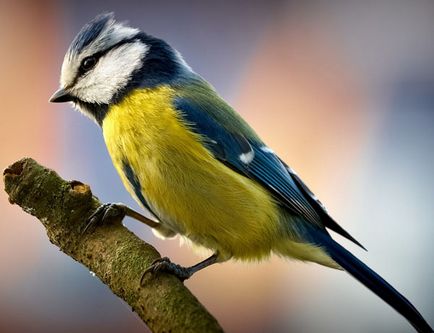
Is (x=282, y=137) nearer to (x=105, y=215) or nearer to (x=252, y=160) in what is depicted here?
(x=252, y=160)

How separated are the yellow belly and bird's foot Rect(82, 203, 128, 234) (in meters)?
0.12

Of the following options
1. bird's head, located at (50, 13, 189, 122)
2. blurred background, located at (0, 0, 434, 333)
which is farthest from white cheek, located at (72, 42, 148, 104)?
blurred background, located at (0, 0, 434, 333)

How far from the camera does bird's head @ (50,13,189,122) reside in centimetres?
91

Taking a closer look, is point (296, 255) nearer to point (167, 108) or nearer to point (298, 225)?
point (298, 225)

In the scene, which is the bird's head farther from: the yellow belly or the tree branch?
the tree branch

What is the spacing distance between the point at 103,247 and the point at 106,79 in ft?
1.05

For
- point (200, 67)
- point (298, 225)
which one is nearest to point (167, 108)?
point (298, 225)

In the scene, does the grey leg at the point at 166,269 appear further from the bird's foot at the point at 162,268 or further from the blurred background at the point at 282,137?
the blurred background at the point at 282,137

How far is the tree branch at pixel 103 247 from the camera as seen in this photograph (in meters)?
0.59

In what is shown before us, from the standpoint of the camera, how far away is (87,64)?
92 centimetres

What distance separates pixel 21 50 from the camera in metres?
1.88

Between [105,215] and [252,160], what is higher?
[252,160]

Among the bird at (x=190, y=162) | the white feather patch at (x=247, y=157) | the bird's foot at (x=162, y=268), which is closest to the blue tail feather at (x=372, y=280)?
the bird at (x=190, y=162)

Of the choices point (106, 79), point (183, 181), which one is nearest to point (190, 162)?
point (183, 181)
